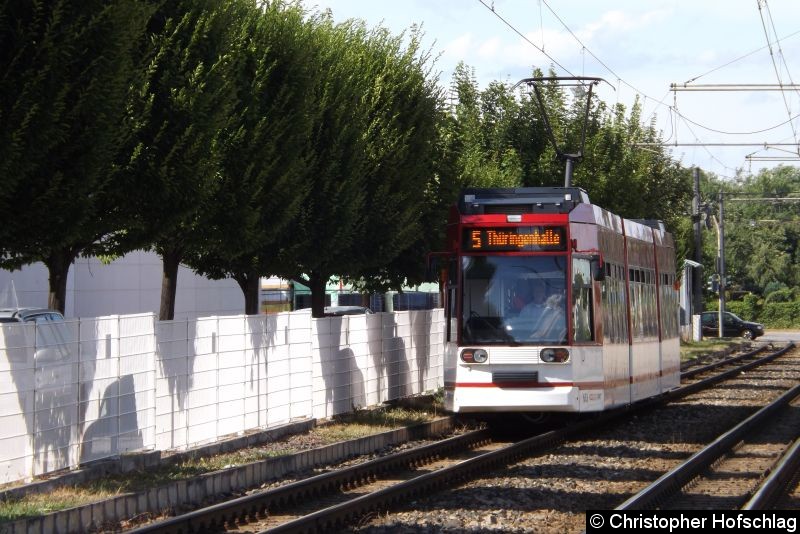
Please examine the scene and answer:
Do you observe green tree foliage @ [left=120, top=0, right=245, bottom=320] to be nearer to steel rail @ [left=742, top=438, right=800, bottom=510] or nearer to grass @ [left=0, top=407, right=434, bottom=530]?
grass @ [left=0, top=407, right=434, bottom=530]

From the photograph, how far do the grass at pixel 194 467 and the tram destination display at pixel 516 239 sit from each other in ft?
10.3

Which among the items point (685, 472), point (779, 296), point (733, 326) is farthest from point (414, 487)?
point (779, 296)

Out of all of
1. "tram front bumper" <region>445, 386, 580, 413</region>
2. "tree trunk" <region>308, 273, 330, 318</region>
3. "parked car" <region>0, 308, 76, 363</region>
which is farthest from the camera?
"tree trunk" <region>308, 273, 330, 318</region>

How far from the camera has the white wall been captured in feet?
129

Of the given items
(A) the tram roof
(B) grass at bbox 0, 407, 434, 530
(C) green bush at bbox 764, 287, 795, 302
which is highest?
(C) green bush at bbox 764, 287, 795, 302

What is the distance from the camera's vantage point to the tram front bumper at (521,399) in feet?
55.4

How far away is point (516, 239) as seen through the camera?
17.4 metres

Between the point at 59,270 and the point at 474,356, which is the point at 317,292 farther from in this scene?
the point at 474,356

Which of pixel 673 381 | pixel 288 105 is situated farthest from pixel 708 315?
pixel 288 105

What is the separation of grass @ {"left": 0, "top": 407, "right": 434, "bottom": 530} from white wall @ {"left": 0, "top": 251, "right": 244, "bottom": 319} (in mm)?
20791

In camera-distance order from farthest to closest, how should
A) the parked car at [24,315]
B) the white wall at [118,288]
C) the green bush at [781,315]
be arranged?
1. the green bush at [781,315]
2. the white wall at [118,288]
3. the parked car at [24,315]

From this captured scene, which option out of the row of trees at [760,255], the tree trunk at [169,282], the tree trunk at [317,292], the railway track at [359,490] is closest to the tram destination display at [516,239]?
the railway track at [359,490]

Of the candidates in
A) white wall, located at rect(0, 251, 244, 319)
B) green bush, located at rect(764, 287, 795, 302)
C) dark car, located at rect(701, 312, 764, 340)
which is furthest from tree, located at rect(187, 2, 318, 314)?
green bush, located at rect(764, 287, 795, 302)

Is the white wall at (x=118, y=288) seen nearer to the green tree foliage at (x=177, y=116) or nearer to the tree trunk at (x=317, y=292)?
the tree trunk at (x=317, y=292)
